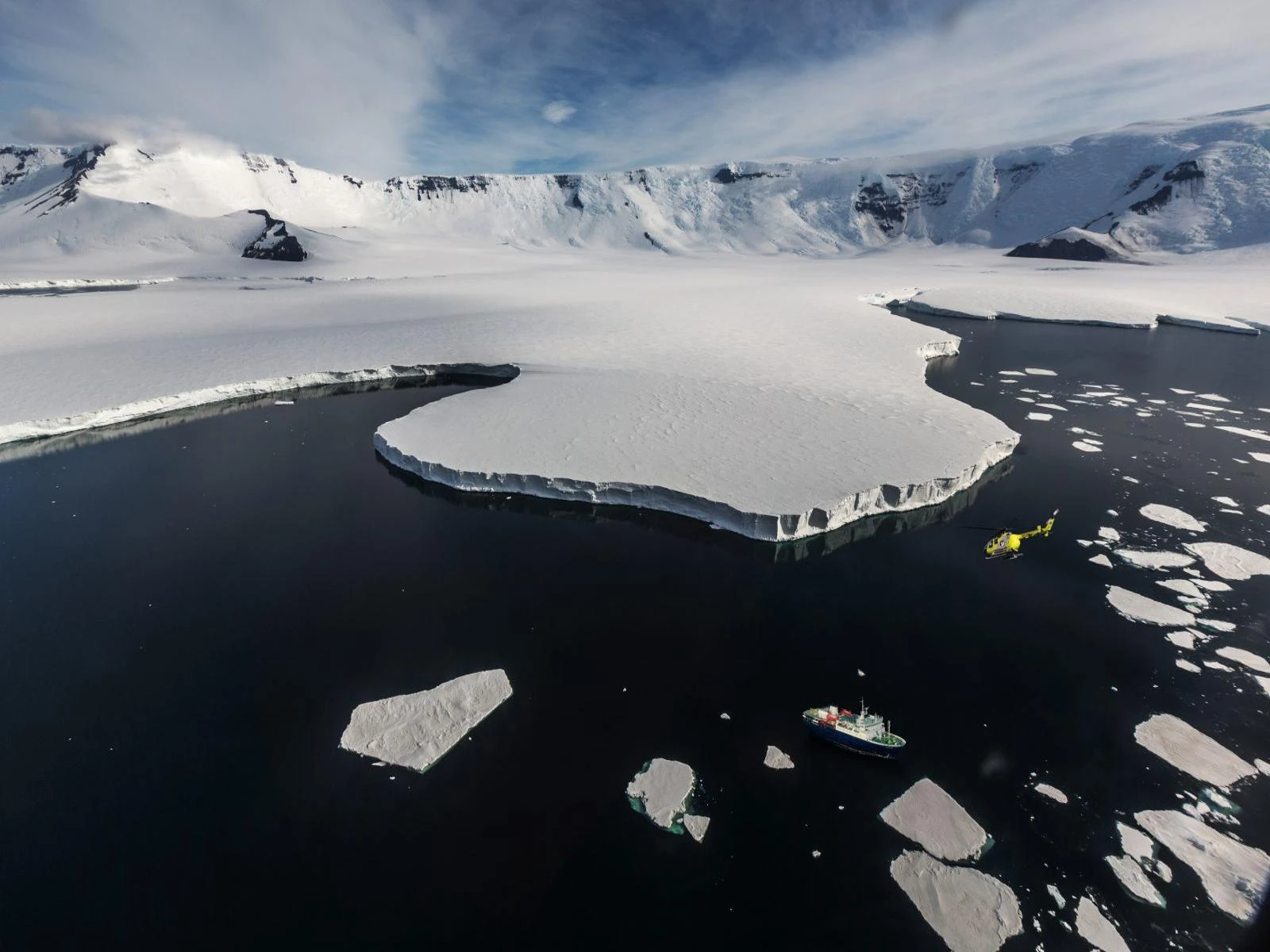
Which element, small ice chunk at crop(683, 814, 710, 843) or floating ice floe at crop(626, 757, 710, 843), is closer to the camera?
small ice chunk at crop(683, 814, 710, 843)

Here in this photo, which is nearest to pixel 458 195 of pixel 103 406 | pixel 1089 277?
pixel 1089 277

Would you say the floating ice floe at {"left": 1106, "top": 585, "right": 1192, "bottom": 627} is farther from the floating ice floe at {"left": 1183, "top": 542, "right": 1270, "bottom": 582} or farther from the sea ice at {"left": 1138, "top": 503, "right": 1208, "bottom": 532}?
the sea ice at {"left": 1138, "top": 503, "right": 1208, "bottom": 532}

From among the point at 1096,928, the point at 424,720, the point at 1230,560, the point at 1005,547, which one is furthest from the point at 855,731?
the point at 1230,560

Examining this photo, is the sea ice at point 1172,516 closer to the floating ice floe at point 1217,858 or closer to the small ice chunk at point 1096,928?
the floating ice floe at point 1217,858

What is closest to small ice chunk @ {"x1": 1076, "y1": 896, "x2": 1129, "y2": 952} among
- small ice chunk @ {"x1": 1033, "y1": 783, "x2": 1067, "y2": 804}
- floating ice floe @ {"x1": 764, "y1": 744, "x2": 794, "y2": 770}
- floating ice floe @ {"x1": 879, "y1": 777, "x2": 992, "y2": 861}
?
floating ice floe @ {"x1": 879, "y1": 777, "x2": 992, "y2": 861}

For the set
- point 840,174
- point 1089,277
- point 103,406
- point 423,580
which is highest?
point 840,174

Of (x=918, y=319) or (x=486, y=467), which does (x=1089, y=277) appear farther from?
(x=486, y=467)

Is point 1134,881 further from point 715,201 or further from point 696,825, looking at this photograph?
point 715,201
